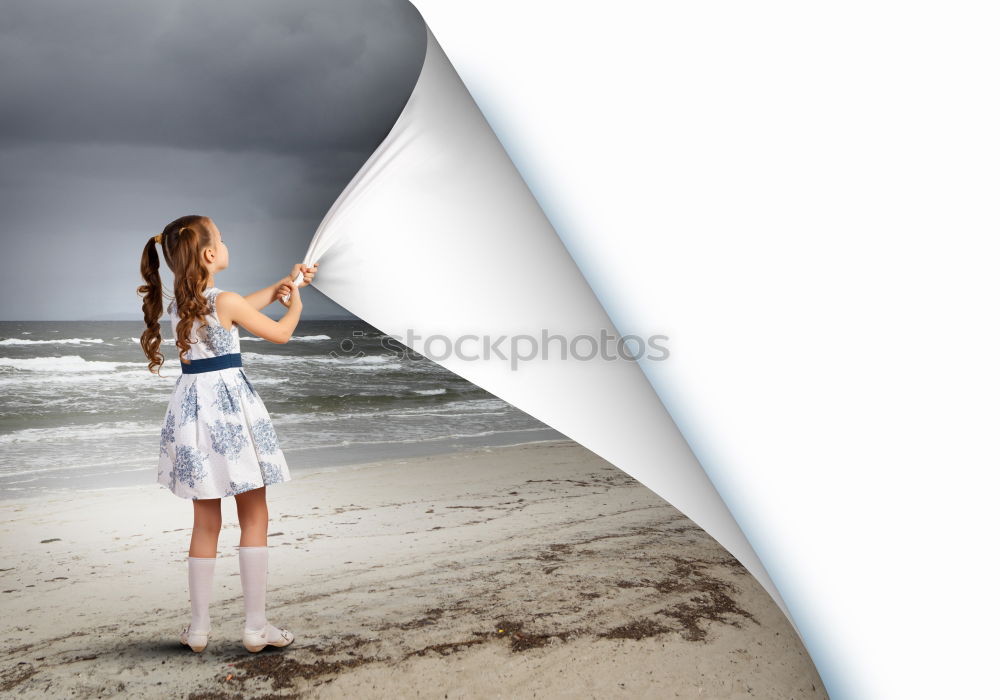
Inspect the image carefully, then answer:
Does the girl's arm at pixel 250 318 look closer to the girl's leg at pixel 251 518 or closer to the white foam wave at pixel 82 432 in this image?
the girl's leg at pixel 251 518

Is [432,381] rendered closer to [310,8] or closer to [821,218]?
[310,8]

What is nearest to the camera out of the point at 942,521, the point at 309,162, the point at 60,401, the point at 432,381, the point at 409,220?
the point at 942,521

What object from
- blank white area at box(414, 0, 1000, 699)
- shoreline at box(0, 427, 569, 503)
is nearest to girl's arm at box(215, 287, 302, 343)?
blank white area at box(414, 0, 1000, 699)

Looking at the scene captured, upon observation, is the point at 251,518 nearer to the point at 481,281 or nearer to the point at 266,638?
the point at 266,638

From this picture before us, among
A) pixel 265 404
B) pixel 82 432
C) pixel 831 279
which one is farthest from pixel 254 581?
pixel 265 404

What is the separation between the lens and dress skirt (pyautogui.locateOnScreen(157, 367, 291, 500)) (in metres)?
2.11

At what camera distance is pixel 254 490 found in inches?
88.7

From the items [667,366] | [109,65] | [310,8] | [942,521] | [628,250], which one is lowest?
[942,521]

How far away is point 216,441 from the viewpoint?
2.11 metres

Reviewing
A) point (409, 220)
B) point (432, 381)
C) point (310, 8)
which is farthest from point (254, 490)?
point (310, 8)

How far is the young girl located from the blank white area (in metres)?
1.12

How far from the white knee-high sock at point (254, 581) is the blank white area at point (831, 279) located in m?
1.45

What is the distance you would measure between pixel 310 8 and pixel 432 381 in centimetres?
910

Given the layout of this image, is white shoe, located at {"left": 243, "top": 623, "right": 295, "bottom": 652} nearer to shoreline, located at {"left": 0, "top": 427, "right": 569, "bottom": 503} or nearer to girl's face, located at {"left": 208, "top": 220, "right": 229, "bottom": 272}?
girl's face, located at {"left": 208, "top": 220, "right": 229, "bottom": 272}
